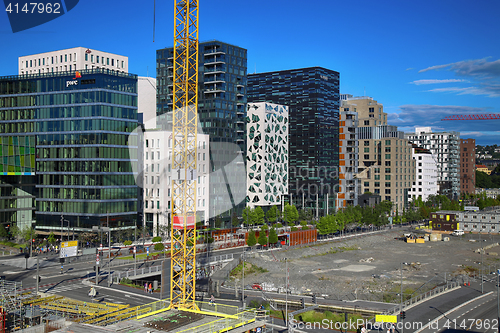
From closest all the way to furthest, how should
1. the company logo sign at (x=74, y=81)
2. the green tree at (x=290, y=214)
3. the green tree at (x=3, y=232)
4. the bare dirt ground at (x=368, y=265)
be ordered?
the bare dirt ground at (x=368, y=265) < the green tree at (x=3, y=232) < the company logo sign at (x=74, y=81) < the green tree at (x=290, y=214)

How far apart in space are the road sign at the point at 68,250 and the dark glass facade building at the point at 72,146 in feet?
64.0

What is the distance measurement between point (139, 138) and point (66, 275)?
152 feet

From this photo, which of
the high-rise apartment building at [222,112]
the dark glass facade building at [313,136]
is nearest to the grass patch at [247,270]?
the high-rise apartment building at [222,112]

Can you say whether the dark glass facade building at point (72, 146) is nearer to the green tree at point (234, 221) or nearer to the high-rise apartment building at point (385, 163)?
the green tree at point (234, 221)

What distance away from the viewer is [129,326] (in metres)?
38.7

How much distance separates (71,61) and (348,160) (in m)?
93.0

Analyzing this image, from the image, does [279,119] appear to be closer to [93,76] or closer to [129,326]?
[93,76]

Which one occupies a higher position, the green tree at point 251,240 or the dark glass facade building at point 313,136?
the dark glass facade building at point 313,136

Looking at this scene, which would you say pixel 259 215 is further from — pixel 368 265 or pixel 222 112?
pixel 368 265

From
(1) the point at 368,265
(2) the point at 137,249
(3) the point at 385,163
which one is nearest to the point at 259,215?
(1) the point at 368,265

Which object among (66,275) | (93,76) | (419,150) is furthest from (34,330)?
(419,150)

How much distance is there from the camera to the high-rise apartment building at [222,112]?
400 feet

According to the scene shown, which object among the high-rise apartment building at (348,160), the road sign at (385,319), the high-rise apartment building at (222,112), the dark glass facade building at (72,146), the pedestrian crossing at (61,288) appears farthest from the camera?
the high-rise apartment building at (348,160)

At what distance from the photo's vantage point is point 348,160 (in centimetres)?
16725
